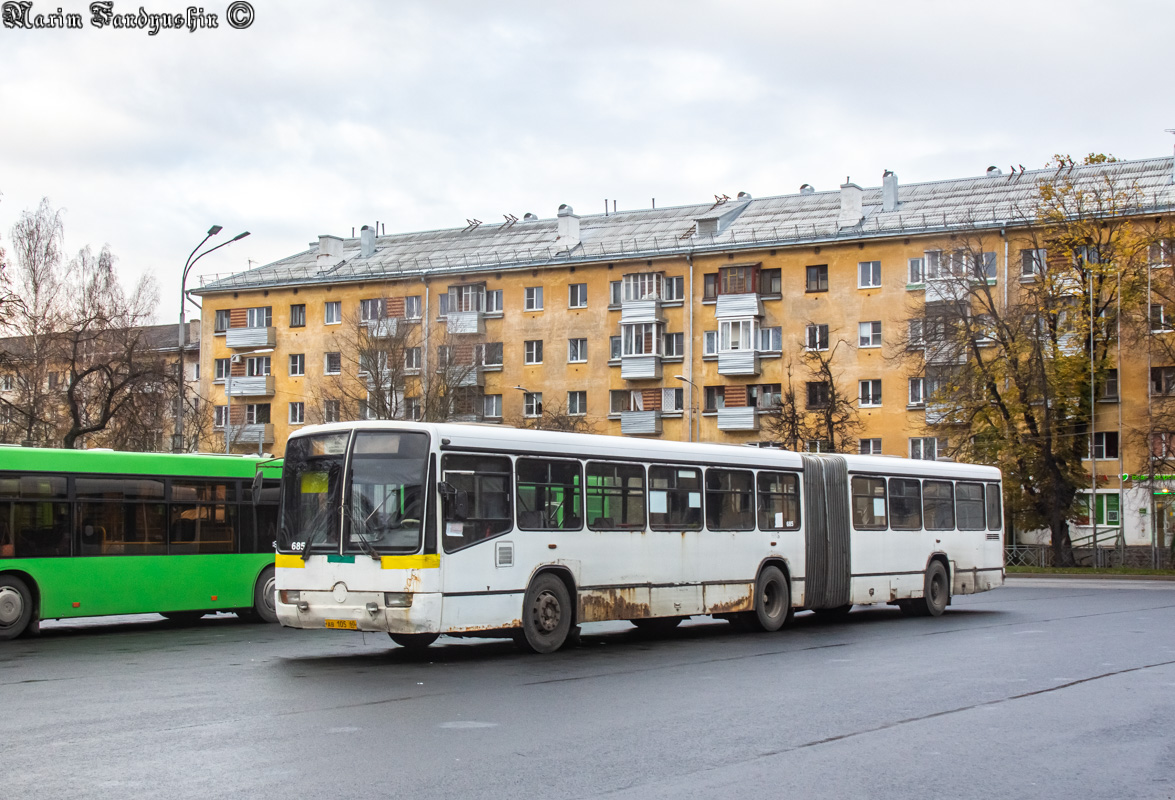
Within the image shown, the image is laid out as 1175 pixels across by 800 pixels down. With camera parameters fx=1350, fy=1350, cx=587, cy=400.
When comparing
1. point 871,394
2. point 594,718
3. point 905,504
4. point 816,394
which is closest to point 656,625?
point 905,504

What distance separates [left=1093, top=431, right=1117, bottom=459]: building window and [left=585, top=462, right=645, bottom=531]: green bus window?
145 feet

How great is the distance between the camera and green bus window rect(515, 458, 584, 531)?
53.1 ft

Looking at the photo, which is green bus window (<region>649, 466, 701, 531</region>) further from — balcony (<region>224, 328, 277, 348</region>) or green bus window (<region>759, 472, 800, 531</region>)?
balcony (<region>224, 328, 277, 348</region>)

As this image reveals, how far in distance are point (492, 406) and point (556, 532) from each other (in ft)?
178

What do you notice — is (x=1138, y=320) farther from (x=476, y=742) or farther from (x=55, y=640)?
(x=476, y=742)

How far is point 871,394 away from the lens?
62312mm

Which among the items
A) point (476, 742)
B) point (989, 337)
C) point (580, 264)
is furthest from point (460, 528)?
point (580, 264)

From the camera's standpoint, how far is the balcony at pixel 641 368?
65750mm

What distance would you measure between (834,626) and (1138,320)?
113ft

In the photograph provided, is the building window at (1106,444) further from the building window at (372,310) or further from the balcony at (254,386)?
the balcony at (254,386)

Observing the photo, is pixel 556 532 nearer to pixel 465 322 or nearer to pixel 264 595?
pixel 264 595

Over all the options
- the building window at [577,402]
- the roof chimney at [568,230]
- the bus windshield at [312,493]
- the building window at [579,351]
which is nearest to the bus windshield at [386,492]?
the bus windshield at [312,493]

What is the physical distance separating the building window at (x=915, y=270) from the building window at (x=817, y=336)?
178 inches

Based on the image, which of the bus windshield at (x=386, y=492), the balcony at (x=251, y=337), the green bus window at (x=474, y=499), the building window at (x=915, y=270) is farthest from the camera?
the balcony at (x=251, y=337)
